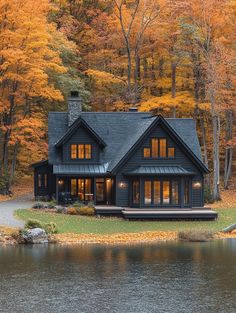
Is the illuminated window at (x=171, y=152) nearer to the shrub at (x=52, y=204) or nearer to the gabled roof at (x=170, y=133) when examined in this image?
the gabled roof at (x=170, y=133)

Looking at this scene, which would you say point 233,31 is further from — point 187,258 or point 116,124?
point 187,258

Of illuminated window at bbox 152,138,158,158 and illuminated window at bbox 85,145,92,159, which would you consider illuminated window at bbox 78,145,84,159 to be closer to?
illuminated window at bbox 85,145,92,159

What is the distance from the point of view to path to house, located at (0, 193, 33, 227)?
114 feet

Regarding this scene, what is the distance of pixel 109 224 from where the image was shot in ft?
121

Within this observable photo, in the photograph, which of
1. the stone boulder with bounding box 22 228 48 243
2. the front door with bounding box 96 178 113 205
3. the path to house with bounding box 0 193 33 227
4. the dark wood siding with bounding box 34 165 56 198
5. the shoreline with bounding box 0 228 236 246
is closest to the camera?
the stone boulder with bounding box 22 228 48 243

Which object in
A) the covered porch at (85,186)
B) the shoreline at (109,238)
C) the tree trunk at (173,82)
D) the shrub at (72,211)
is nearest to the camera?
the shoreline at (109,238)

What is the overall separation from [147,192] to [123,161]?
8.58 feet

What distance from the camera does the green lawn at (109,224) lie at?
114 ft

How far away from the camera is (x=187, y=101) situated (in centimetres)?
5456

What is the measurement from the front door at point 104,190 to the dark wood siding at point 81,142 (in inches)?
61.5

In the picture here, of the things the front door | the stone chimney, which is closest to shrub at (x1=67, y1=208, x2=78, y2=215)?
the front door

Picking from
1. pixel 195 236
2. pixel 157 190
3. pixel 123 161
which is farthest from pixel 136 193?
pixel 195 236

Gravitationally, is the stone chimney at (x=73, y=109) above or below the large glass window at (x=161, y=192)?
above

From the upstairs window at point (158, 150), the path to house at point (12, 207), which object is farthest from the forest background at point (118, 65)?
the upstairs window at point (158, 150)
